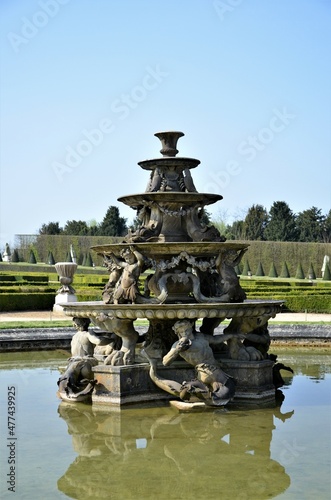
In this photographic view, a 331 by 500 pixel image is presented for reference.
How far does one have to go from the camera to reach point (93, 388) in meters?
10.3

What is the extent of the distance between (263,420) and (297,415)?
0.52 meters

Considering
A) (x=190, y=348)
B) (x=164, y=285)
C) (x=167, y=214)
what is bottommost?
(x=190, y=348)

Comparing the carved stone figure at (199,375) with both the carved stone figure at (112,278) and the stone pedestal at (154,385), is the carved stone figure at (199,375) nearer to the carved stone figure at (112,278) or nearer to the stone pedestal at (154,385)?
the stone pedestal at (154,385)

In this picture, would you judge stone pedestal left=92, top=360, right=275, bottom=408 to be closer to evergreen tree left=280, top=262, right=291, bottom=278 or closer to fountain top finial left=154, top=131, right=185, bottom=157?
fountain top finial left=154, top=131, right=185, bottom=157

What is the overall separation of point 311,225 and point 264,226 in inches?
216

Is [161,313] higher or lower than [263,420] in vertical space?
higher

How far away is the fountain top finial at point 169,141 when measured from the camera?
38.5 feet

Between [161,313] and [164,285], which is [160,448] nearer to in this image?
[161,313]

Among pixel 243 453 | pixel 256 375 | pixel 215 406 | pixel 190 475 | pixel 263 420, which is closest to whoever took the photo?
pixel 190 475

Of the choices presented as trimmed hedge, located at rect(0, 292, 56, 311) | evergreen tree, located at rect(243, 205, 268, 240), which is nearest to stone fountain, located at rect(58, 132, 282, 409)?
trimmed hedge, located at rect(0, 292, 56, 311)

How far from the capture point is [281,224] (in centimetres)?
8062

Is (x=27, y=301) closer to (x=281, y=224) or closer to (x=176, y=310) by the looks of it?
(x=176, y=310)

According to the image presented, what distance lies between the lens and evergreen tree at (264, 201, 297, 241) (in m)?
80.6

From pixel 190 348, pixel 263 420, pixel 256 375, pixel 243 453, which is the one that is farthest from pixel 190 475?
pixel 256 375
